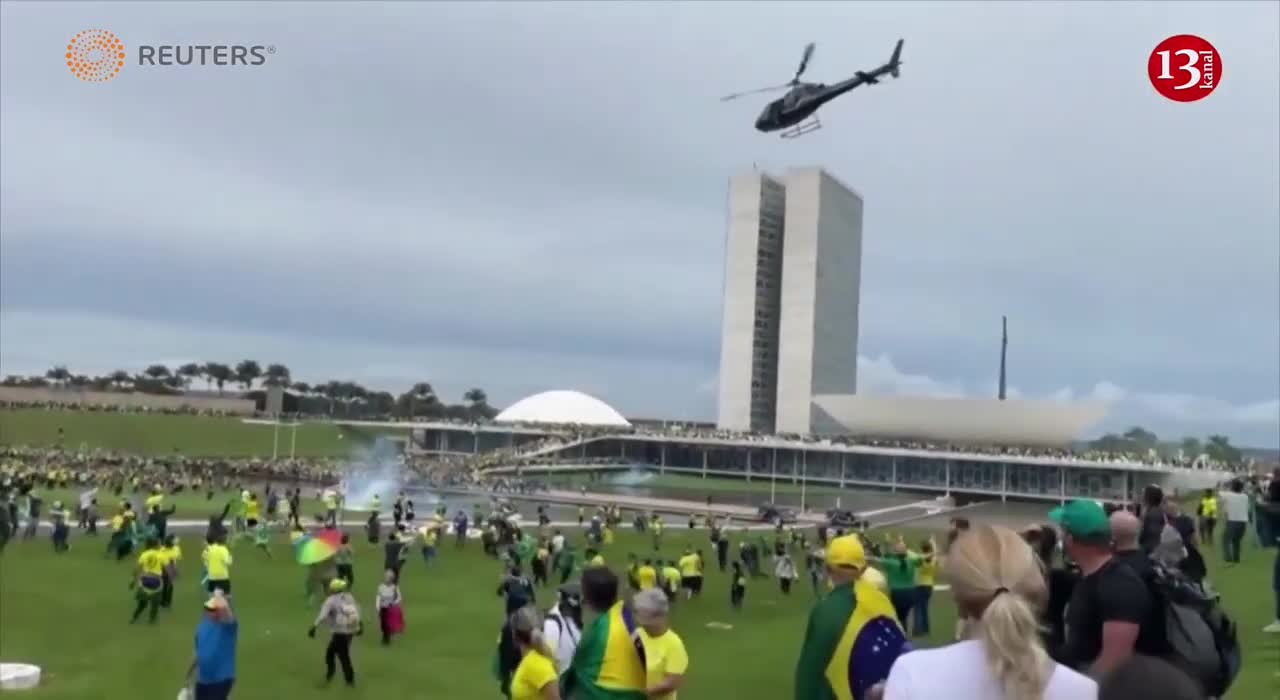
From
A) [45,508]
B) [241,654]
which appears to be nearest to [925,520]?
[45,508]

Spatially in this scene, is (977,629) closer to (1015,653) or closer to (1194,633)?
(1015,653)

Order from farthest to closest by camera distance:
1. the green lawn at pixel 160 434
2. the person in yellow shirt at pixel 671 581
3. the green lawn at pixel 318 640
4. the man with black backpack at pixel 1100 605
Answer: the green lawn at pixel 160 434 < the person in yellow shirt at pixel 671 581 < the green lawn at pixel 318 640 < the man with black backpack at pixel 1100 605

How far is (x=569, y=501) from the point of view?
41969 millimetres

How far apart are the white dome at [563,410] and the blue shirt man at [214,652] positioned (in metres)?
94.8

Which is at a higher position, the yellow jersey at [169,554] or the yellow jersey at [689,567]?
the yellow jersey at [169,554]

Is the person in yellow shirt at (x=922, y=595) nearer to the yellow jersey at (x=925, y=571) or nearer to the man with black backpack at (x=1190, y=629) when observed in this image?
the yellow jersey at (x=925, y=571)

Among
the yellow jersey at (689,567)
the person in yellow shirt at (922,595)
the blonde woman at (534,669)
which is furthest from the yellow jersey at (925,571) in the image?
the blonde woman at (534,669)

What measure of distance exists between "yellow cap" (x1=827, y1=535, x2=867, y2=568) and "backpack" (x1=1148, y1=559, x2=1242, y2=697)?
0.93 meters

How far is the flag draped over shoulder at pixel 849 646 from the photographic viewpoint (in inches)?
143

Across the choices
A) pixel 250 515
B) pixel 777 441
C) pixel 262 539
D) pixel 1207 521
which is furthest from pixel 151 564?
pixel 777 441

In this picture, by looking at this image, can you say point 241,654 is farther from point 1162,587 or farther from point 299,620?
point 1162,587

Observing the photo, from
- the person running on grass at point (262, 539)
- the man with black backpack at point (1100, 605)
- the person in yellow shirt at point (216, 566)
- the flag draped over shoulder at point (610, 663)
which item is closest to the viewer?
the man with black backpack at point (1100, 605)

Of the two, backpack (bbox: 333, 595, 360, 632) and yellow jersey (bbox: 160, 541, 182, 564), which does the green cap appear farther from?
yellow jersey (bbox: 160, 541, 182, 564)

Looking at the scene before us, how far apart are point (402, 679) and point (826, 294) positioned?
88.2 m
